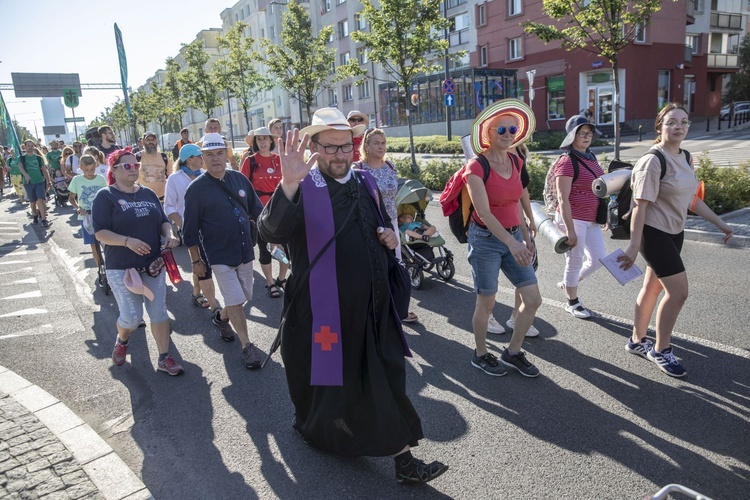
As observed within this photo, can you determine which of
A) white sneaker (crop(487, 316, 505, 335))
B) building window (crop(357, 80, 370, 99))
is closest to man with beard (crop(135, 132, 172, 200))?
white sneaker (crop(487, 316, 505, 335))

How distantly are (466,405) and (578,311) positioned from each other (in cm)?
215

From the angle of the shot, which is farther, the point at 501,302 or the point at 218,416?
the point at 501,302

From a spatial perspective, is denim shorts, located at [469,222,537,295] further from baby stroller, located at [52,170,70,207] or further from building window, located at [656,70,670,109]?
building window, located at [656,70,670,109]

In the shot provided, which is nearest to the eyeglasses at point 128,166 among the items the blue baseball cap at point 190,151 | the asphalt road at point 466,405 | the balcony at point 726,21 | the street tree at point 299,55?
the blue baseball cap at point 190,151

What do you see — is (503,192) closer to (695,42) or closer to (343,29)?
(695,42)

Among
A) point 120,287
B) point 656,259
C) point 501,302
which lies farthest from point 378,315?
point 501,302

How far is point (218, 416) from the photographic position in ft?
13.3

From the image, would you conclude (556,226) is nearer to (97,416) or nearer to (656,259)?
(656,259)

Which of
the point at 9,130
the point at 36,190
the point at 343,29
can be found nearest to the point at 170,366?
the point at 36,190

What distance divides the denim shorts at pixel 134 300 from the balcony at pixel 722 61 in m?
44.3

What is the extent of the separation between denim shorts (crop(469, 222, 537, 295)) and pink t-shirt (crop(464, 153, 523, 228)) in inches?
4.7

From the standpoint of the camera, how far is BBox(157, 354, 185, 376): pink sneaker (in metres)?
4.78

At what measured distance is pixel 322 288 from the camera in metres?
3.02

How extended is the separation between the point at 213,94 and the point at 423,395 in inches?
1277
